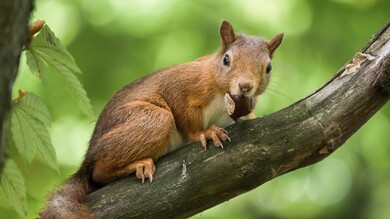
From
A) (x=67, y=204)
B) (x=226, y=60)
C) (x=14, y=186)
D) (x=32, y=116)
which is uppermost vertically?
(x=226, y=60)

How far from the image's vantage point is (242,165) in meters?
3.55

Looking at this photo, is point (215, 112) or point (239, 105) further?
point (215, 112)

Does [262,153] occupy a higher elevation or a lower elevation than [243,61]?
lower

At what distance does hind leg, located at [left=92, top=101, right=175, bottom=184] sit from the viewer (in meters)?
3.95

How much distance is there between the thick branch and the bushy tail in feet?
0.21

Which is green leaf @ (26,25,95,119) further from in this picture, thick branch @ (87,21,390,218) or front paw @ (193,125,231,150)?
front paw @ (193,125,231,150)

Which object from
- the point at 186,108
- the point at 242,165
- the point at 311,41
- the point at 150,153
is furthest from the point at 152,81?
the point at 311,41

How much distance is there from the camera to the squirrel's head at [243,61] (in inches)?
167

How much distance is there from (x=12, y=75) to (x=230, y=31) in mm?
3056

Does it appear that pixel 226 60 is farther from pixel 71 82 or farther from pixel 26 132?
pixel 26 132

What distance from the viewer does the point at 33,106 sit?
7.63 feet

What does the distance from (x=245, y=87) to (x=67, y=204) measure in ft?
3.93

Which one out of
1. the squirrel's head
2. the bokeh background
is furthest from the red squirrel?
the bokeh background

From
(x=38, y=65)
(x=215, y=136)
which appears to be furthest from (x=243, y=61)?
(x=38, y=65)
